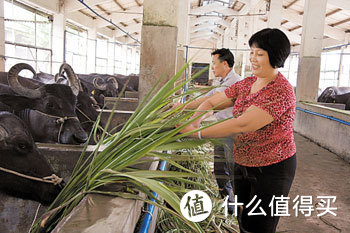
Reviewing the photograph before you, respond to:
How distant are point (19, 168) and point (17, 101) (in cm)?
181

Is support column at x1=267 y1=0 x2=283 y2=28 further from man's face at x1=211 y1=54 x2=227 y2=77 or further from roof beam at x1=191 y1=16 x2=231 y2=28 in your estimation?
roof beam at x1=191 y1=16 x2=231 y2=28

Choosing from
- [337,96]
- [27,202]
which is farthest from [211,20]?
[27,202]

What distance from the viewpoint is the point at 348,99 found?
1134cm

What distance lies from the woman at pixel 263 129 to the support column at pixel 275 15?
Result: 33.5ft

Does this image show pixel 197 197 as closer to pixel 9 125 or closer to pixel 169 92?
pixel 169 92

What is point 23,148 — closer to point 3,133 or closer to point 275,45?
point 3,133

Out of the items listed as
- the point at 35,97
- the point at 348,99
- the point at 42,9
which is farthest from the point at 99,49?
the point at 35,97

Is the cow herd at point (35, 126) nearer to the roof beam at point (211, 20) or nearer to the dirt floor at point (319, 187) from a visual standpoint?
the dirt floor at point (319, 187)

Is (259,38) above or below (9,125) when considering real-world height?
above

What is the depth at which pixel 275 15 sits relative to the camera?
11.5 m

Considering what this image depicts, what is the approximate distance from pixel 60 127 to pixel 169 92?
246cm


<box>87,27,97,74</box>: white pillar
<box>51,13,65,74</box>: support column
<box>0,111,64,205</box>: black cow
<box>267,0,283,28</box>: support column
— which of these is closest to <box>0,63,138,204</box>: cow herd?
<box>0,111,64,205</box>: black cow

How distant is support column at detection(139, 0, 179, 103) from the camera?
197 inches

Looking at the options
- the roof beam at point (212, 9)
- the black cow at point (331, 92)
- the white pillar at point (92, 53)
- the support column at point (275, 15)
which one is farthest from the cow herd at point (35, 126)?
the roof beam at point (212, 9)
